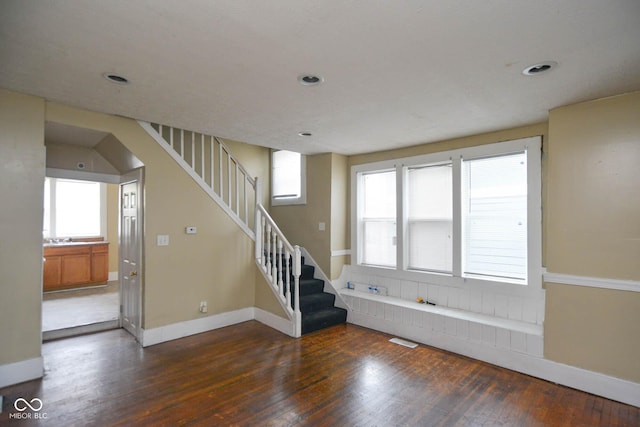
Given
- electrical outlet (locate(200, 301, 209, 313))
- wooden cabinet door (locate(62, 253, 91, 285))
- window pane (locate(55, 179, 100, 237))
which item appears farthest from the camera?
→ window pane (locate(55, 179, 100, 237))

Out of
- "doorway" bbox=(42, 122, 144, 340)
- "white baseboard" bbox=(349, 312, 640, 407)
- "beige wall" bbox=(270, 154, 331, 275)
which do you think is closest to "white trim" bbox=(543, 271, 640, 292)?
"white baseboard" bbox=(349, 312, 640, 407)

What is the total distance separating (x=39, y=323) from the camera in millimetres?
3002

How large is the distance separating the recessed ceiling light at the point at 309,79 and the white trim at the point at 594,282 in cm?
268

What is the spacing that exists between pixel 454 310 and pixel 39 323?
14.2ft

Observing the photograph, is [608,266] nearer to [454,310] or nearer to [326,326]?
[454,310]

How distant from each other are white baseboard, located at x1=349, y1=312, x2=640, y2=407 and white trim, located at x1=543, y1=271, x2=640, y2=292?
0.74 meters

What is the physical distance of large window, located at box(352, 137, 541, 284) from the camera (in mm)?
3516

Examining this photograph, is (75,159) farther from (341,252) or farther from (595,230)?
(595,230)

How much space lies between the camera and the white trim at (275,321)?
13.5 ft

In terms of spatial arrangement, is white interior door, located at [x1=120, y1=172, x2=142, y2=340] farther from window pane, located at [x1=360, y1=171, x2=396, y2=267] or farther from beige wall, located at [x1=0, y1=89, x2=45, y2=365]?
window pane, located at [x1=360, y1=171, x2=396, y2=267]

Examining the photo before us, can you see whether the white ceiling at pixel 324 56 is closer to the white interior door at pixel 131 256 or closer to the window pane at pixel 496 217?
the window pane at pixel 496 217

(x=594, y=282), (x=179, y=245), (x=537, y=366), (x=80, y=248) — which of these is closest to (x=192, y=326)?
(x=179, y=245)

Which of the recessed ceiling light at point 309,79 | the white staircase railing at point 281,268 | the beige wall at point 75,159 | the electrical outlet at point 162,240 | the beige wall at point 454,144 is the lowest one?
the white staircase railing at point 281,268

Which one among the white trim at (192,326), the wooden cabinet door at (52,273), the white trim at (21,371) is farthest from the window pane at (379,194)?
the wooden cabinet door at (52,273)
